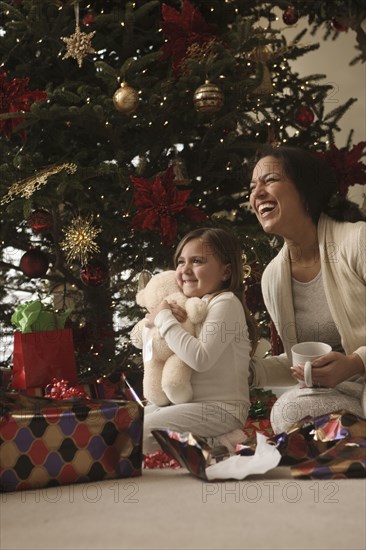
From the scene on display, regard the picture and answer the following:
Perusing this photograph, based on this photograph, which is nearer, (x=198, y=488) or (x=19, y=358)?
(x=198, y=488)

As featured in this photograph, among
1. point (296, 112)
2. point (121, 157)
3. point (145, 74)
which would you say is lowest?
point (121, 157)

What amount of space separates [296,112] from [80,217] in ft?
3.00

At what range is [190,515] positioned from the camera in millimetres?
1025

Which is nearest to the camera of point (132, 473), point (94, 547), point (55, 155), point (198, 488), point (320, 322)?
point (94, 547)

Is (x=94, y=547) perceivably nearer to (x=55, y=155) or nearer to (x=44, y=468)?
(x=44, y=468)

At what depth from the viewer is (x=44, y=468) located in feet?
4.05

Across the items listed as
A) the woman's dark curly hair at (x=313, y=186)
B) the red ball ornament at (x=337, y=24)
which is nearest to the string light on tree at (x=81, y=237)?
the woman's dark curly hair at (x=313, y=186)

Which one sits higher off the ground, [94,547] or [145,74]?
[145,74]

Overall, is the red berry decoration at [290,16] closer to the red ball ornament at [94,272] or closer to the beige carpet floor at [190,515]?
the red ball ornament at [94,272]

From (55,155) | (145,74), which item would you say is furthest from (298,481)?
(145,74)

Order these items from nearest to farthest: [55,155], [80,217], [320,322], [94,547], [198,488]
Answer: [94,547], [198,488], [320,322], [80,217], [55,155]

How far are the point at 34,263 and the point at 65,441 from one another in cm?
135

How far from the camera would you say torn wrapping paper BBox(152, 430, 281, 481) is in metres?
1.24

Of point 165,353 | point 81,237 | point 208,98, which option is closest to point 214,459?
point 165,353
